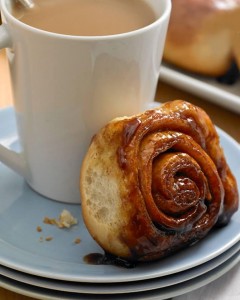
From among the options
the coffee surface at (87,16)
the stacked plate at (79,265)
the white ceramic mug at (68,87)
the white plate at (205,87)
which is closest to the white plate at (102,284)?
the stacked plate at (79,265)

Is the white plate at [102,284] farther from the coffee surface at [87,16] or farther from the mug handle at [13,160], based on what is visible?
the coffee surface at [87,16]

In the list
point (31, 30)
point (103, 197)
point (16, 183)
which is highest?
point (31, 30)

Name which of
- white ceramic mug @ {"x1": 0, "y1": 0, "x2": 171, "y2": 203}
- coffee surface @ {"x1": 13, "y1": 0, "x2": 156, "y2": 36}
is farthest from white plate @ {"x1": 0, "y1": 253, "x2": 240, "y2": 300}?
coffee surface @ {"x1": 13, "y1": 0, "x2": 156, "y2": 36}

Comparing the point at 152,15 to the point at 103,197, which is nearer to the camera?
the point at 103,197

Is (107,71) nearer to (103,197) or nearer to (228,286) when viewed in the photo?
(103,197)

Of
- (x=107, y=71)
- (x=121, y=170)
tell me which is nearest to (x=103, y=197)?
(x=121, y=170)

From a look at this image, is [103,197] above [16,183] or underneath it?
above

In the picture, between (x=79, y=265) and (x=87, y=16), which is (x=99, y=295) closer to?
(x=79, y=265)
